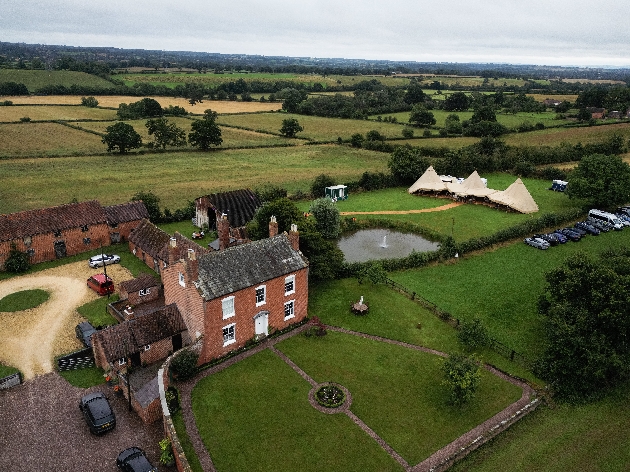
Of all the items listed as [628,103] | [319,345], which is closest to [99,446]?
[319,345]

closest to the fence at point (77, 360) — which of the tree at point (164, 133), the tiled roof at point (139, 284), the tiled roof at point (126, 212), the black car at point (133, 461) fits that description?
the tiled roof at point (139, 284)

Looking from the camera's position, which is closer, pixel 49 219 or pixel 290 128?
pixel 49 219

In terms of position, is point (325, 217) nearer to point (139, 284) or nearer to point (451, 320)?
point (451, 320)

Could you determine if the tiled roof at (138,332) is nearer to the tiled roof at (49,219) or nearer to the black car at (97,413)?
the black car at (97,413)

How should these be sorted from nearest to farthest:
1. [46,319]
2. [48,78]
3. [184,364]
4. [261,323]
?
1. [184,364]
2. [261,323]
3. [46,319]
4. [48,78]

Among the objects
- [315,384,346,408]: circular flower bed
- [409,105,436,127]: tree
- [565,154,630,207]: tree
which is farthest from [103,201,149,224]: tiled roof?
[409,105,436,127]: tree

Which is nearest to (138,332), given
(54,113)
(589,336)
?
(589,336)

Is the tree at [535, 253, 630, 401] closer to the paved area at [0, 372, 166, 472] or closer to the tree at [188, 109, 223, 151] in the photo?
the paved area at [0, 372, 166, 472]
